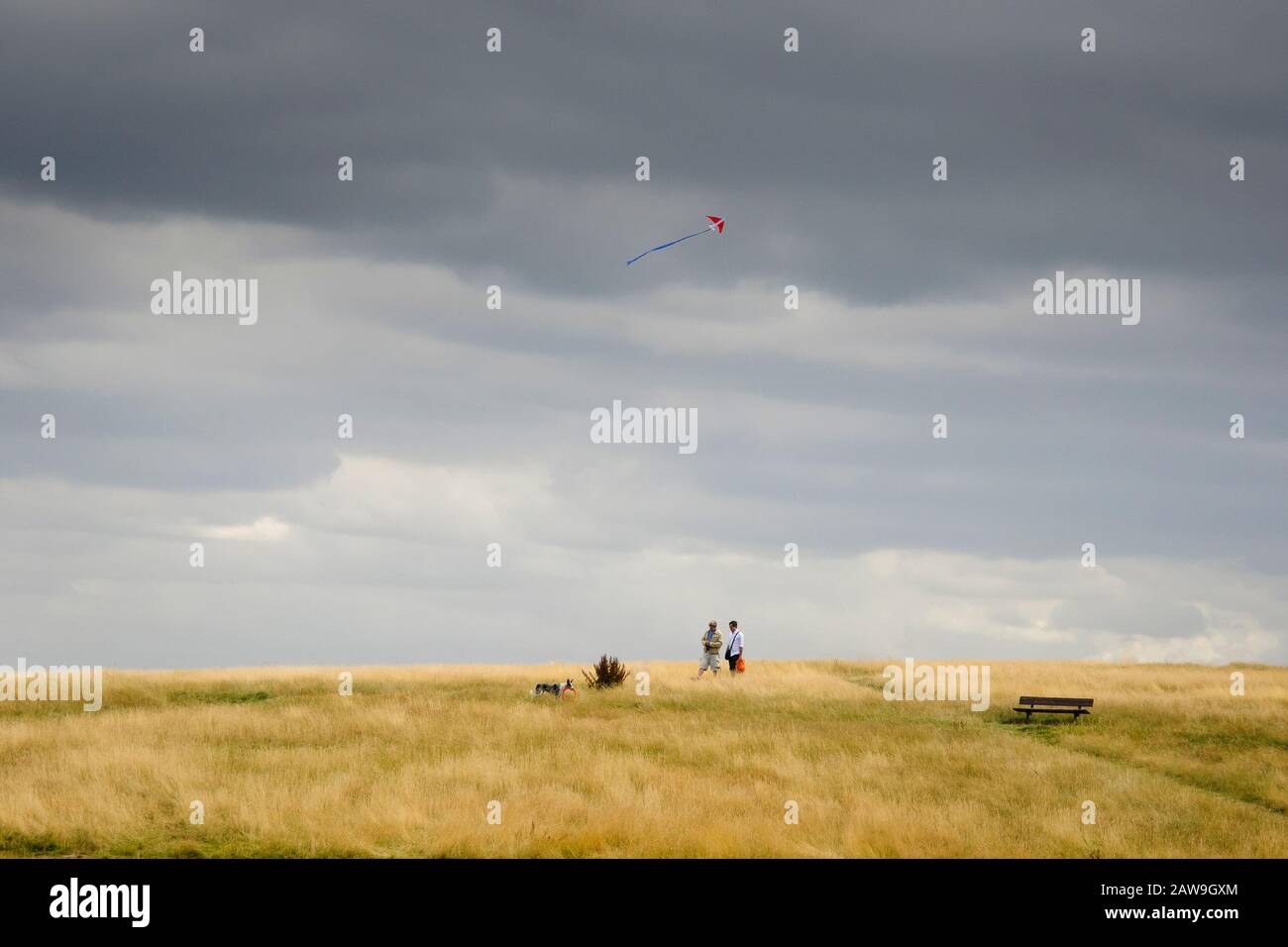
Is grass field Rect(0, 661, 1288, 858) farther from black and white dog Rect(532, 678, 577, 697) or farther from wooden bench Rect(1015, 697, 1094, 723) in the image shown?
black and white dog Rect(532, 678, 577, 697)

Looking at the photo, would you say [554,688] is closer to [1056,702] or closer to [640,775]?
[640,775]

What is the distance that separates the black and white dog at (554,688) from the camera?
2866cm

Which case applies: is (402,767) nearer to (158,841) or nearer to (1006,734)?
(158,841)

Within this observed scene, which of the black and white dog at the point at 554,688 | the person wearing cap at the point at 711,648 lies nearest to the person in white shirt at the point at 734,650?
the person wearing cap at the point at 711,648

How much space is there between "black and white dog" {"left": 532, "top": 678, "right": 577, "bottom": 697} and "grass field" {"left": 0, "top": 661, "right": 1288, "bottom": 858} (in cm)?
73

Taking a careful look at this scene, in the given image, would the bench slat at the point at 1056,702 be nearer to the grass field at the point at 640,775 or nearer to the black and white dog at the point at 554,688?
the grass field at the point at 640,775

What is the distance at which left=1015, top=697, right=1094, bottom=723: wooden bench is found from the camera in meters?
25.9

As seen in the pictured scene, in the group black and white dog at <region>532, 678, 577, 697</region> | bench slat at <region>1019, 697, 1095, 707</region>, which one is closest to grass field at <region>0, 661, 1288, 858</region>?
bench slat at <region>1019, 697, 1095, 707</region>

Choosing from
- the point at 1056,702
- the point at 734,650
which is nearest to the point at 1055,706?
the point at 1056,702

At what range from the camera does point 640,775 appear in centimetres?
1870

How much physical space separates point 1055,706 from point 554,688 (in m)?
12.6
